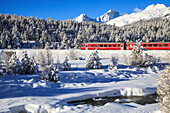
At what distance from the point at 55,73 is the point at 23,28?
53391mm

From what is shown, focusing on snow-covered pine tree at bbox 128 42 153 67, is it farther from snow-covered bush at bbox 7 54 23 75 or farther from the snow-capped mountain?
the snow-capped mountain

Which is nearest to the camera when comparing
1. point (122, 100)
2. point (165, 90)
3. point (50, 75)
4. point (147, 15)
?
point (165, 90)

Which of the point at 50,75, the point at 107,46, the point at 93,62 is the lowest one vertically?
the point at 50,75

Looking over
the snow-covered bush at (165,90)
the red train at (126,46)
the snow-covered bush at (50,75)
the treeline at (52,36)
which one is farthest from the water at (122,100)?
the treeline at (52,36)

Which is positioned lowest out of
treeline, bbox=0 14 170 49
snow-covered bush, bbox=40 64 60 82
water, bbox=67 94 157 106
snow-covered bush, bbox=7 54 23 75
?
water, bbox=67 94 157 106

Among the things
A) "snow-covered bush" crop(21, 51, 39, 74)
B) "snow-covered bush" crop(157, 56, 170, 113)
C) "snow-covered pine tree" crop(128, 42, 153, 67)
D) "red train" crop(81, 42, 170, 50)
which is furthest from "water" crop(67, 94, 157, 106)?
"red train" crop(81, 42, 170, 50)

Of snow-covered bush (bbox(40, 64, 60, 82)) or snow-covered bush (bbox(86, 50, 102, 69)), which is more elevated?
snow-covered bush (bbox(86, 50, 102, 69))

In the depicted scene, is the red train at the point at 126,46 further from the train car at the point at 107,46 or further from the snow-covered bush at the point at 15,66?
the snow-covered bush at the point at 15,66

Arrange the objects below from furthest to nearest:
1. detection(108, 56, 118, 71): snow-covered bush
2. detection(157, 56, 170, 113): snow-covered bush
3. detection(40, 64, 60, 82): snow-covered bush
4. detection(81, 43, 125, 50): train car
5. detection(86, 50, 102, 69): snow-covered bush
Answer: detection(81, 43, 125, 50): train car
detection(86, 50, 102, 69): snow-covered bush
detection(108, 56, 118, 71): snow-covered bush
detection(40, 64, 60, 82): snow-covered bush
detection(157, 56, 170, 113): snow-covered bush

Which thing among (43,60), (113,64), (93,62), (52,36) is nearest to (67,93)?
(93,62)

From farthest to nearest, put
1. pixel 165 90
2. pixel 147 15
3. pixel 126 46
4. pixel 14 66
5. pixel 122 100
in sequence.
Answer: pixel 147 15
pixel 126 46
pixel 14 66
pixel 122 100
pixel 165 90

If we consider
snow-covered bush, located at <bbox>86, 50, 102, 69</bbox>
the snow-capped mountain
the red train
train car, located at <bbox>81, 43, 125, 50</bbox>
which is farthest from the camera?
the snow-capped mountain

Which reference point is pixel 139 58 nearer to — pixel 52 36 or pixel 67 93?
pixel 67 93

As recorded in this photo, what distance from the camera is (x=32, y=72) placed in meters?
15.9
